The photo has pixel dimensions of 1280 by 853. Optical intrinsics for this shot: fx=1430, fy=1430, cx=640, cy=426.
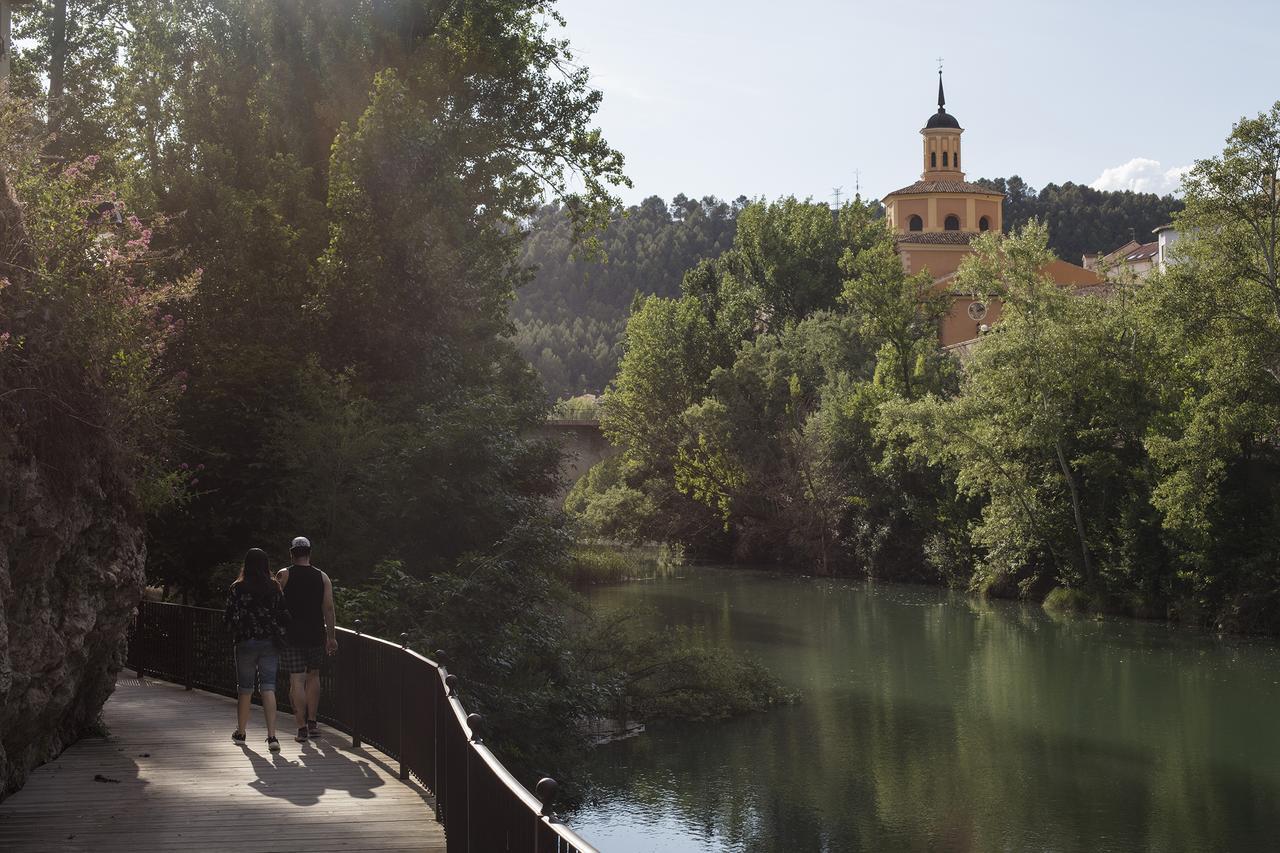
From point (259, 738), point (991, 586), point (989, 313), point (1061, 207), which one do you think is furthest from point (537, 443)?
point (1061, 207)

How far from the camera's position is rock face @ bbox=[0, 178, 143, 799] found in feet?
31.1

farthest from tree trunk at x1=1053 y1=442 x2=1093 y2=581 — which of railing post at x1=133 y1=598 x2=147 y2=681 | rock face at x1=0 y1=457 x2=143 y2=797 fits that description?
rock face at x1=0 y1=457 x2=143 y2=797

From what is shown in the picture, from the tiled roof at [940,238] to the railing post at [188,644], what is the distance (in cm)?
6944

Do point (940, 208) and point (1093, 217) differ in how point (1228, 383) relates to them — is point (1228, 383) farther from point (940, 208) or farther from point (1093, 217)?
point (1093, 217)

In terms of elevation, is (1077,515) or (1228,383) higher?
(1228,383)

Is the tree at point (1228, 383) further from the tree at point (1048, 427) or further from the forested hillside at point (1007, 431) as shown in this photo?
the tree at point (1048, 427)

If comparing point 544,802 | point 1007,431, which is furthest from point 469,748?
point 1007,431

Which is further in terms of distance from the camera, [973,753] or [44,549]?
[973,753]

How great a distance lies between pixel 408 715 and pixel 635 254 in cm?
12177

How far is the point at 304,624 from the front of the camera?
39.3ft

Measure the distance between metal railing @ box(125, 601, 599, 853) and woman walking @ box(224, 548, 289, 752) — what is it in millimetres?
596

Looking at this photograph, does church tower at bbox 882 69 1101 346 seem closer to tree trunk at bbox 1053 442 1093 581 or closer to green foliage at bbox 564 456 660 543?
green foliage at bbox 564 456 660 543

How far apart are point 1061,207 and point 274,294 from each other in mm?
107480

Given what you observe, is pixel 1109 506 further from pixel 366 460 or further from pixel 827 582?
pixel 366 460
